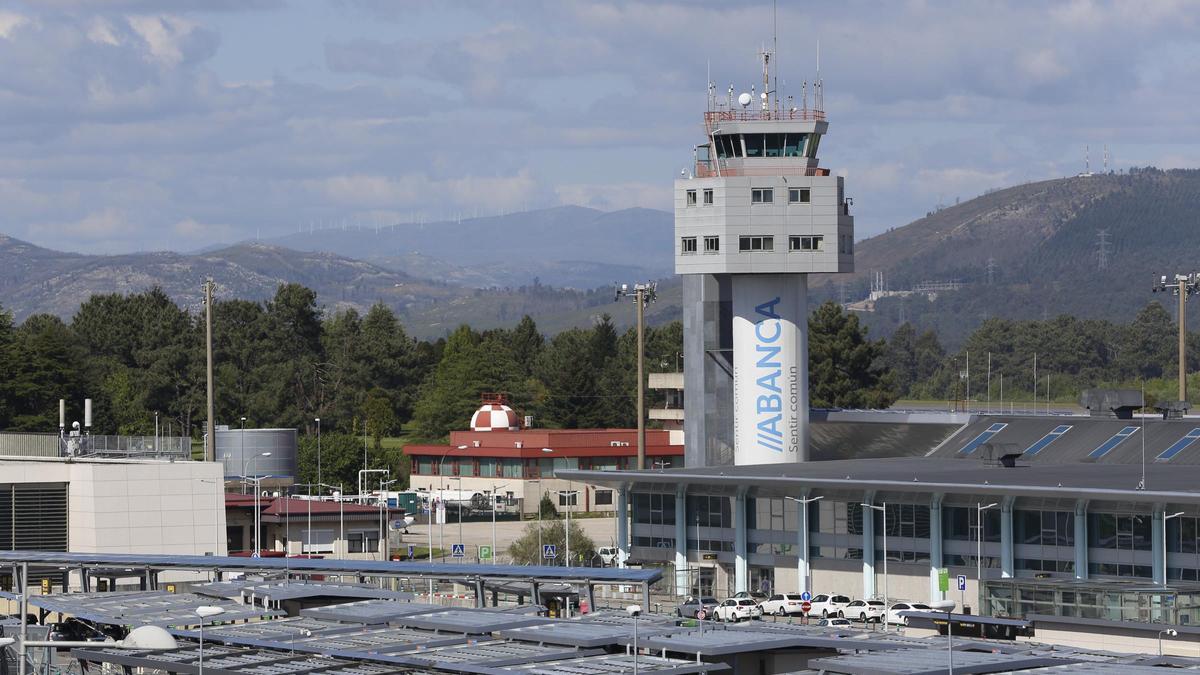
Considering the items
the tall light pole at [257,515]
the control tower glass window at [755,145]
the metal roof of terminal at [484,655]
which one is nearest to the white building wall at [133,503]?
the tall light pole at [257,515]

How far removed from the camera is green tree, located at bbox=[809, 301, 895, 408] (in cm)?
16738

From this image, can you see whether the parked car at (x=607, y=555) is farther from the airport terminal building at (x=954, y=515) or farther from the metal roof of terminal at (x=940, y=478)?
the metal roof of terminal at (x=940, y=478)

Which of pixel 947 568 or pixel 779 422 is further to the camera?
pixel 779 422

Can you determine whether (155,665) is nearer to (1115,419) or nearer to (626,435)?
(1115,419)

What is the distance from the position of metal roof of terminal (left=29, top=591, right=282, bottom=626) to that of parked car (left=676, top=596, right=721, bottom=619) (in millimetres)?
11662

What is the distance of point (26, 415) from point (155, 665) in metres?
123

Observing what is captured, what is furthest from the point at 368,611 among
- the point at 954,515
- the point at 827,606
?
the point at 954,515

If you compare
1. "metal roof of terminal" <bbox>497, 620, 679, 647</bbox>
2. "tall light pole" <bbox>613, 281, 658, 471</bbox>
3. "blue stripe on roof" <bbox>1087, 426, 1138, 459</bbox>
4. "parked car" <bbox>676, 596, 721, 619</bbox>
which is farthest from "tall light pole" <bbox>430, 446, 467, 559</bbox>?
"metal roof of terminal" <bbox>497, 620, 679, 647</bbox>

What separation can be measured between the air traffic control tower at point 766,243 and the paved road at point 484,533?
57.6ft

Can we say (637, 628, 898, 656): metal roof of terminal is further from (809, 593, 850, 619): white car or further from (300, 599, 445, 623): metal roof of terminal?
(809, 593, 850, 619): white car

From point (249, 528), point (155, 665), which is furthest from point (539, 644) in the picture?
point (249, 528)

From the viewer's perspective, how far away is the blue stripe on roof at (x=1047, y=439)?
98.6 m

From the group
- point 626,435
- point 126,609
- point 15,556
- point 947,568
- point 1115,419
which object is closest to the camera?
point 126,609

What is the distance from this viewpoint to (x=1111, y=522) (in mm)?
78688
